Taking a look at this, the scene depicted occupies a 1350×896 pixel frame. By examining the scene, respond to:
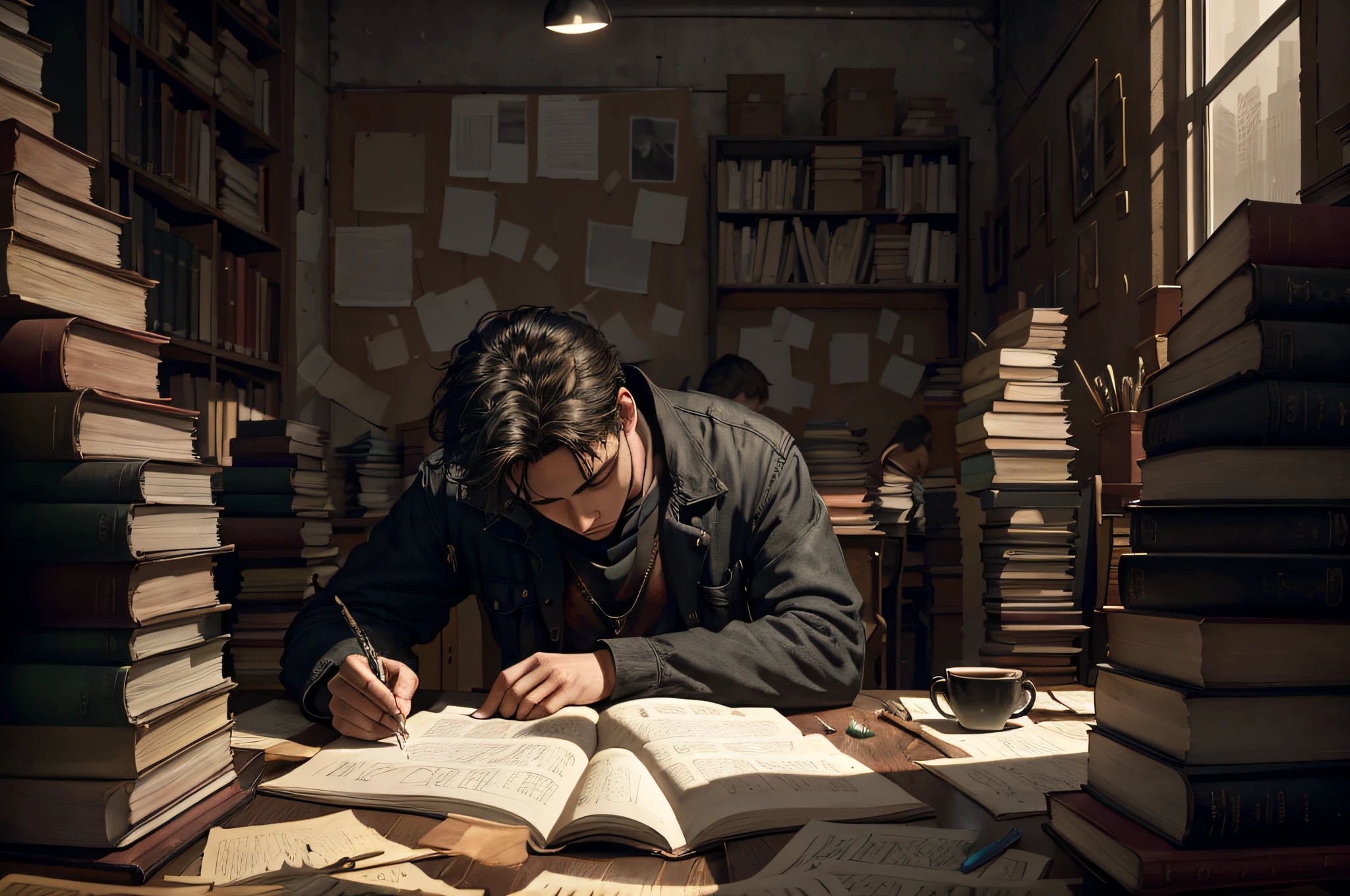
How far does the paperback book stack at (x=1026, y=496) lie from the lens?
215 centimetres

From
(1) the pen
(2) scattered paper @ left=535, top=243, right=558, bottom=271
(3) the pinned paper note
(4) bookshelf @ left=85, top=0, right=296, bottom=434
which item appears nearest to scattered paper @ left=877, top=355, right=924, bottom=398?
(2) scattered paper @ left=535, top=243, right=558, bottom=271

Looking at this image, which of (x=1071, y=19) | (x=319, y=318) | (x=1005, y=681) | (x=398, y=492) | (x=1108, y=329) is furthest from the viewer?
(x=319, y=318)

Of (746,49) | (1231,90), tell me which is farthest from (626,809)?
(746,49)

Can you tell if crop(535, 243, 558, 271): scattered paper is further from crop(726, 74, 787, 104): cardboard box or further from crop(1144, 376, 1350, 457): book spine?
crop(1144, 376, 1350, 457): book spine

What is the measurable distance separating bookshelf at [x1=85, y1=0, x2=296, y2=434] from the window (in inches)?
117

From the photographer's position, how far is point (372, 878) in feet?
2.25

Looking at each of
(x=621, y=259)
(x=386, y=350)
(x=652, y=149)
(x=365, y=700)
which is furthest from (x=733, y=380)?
(x=365, y=700)

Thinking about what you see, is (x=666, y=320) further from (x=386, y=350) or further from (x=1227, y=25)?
(x=1227, y=25)

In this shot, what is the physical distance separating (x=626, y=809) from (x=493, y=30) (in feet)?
14.9

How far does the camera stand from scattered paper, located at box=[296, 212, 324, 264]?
4.14 meters

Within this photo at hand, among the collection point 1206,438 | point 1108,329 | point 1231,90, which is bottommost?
point 1206,438

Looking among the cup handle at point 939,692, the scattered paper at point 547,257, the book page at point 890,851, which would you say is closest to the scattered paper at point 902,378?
the scattered paper at point 547,257

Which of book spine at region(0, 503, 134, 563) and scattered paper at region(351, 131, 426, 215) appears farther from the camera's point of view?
scattered paper at region(351, 131, 426, 215)

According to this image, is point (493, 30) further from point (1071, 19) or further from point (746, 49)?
point (1071, 19)
